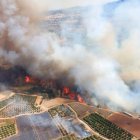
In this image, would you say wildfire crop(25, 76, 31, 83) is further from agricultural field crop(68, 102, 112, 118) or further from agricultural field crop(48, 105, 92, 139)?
agricultural field crop(68, 102, 112, 118)

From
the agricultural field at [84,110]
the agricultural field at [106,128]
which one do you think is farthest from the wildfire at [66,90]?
the agricultural field at [106,128]

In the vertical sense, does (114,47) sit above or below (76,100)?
above

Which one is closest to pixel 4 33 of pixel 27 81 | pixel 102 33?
pixel 27 81

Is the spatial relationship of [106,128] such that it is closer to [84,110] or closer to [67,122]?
[67,122]

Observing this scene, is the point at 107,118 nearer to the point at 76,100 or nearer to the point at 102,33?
the point at 76,100

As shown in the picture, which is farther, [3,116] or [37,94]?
[37,94]

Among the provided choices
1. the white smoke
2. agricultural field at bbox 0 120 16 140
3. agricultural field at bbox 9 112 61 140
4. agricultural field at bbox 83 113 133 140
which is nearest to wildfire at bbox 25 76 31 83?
the white smoke

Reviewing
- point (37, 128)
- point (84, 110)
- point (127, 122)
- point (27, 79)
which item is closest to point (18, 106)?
point (37, 128)
